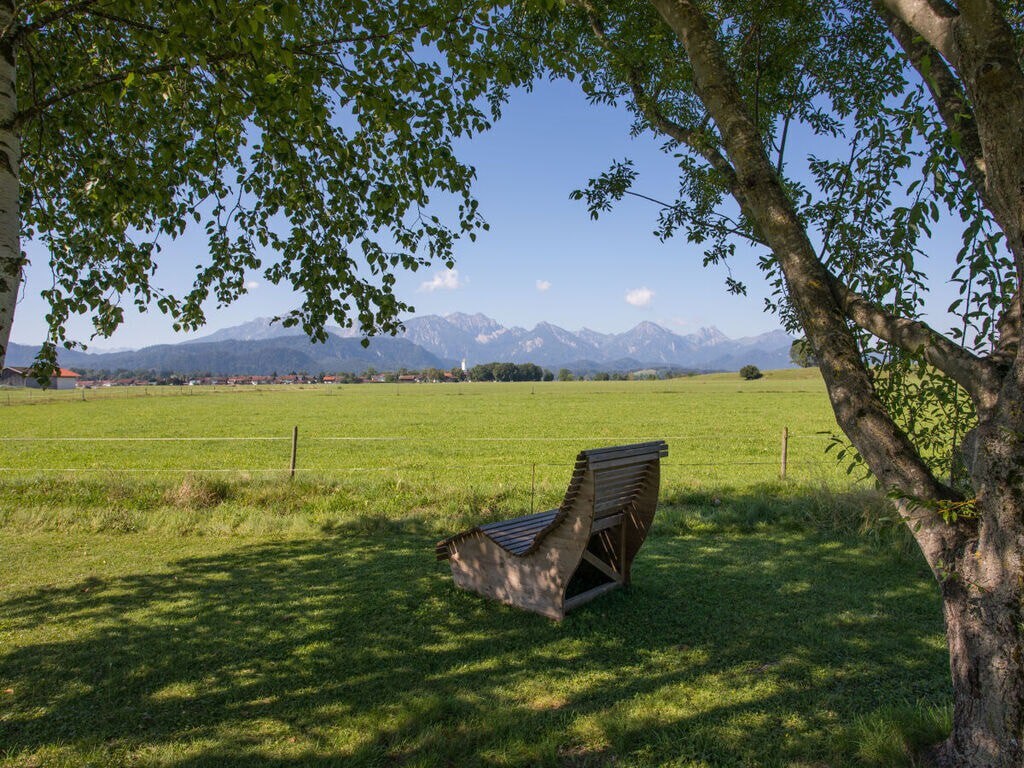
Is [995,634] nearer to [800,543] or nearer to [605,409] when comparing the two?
[800,543]

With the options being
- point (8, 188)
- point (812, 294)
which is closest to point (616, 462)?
point (812, 294)

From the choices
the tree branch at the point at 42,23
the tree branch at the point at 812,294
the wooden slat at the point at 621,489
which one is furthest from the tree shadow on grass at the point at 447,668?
the tree branch at the point at 42,23

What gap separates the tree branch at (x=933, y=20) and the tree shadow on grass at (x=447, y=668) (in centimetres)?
314

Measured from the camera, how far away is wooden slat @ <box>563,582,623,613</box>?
500 cm

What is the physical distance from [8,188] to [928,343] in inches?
A: 190

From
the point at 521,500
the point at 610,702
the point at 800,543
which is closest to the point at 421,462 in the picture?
the point at 521,500

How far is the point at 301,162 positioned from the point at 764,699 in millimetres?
5371

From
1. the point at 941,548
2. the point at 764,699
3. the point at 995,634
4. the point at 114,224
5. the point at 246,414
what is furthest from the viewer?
the point at 246,414

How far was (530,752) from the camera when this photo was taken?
3105 millimetres

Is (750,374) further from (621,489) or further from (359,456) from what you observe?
(621,489)

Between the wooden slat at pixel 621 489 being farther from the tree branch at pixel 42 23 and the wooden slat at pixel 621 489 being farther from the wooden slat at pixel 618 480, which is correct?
the tree branch at pixel 42 23

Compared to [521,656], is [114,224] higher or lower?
higher

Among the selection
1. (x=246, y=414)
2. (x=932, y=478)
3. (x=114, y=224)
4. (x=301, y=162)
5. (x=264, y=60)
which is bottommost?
(x=246, y=414)

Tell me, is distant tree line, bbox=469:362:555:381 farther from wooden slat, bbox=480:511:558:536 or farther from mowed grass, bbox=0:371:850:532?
wooden slat, bbox=480:511:558:536
